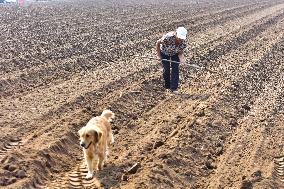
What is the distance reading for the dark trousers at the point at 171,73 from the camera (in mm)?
11484

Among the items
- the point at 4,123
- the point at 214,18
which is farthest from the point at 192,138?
the point at 214,18

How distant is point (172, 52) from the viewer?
37.7 feet

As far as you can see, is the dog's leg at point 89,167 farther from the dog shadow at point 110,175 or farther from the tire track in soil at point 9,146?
the tire track in soil at point 9,146

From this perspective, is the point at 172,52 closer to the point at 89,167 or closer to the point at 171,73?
the point at 171,73

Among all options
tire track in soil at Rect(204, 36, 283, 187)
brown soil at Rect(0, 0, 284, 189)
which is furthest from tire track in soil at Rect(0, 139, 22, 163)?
tire track in soil at Rect(204, 36, 283, 187)

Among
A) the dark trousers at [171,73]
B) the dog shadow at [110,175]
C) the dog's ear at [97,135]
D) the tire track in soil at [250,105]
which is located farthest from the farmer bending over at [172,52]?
the dog's ear at [97,135]

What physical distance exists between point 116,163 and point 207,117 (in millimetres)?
2601

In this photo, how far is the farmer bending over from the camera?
11320 mm

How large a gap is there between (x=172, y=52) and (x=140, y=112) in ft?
7.09

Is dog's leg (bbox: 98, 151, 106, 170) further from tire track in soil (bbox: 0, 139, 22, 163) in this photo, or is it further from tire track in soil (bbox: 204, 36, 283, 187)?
tire track in soil (bbox: 204, 36, 283, 187)

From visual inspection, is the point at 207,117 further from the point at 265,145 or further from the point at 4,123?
the point at 4,123

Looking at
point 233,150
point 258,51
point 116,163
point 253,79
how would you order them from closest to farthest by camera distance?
point 116,163
point 233,150
point 253,79
point 258,51

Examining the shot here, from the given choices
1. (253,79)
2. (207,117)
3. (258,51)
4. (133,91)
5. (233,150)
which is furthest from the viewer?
(258,51)

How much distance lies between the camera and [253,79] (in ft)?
41.3
